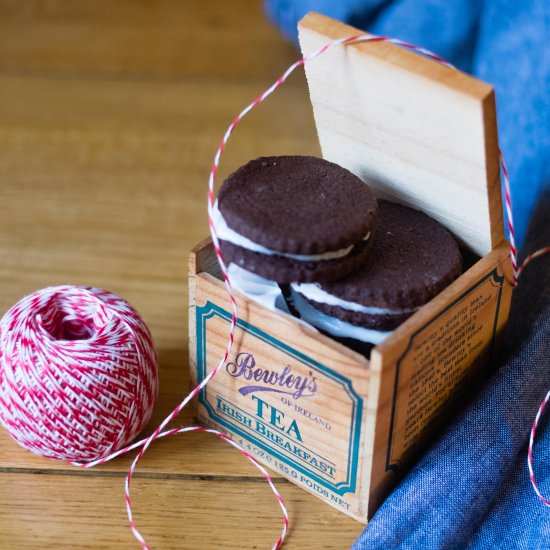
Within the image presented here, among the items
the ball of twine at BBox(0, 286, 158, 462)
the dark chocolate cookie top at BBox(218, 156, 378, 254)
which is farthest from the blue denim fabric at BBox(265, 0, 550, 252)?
the ball of twine at BBox(0, 286, 158, 462)

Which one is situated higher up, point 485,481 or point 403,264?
point 403,264

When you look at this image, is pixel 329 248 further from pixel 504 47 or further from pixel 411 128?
pixel 504 47

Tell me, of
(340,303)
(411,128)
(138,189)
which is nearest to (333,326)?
(340,303)

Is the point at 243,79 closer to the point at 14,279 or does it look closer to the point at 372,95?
the point at 14,279

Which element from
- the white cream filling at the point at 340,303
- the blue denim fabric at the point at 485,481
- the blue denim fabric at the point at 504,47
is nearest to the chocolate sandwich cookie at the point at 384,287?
the white cream filling at the point at 340,303

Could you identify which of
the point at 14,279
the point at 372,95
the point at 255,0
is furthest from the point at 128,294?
the point at 255,0

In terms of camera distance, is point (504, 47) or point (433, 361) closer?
point (433, 361)

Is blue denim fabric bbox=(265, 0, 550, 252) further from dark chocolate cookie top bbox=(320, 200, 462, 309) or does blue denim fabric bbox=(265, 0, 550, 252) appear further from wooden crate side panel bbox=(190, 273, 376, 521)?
wooden crate side panel bbox=(190, 273, 376, 521)

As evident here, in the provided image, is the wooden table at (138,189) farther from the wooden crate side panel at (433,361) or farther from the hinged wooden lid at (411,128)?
the hinged wooden lid at (411,128)
